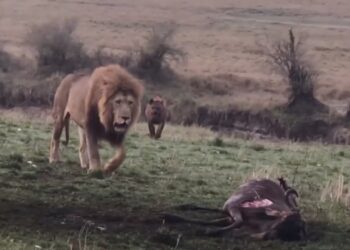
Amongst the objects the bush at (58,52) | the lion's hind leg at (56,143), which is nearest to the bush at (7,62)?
the bush at (58,52)

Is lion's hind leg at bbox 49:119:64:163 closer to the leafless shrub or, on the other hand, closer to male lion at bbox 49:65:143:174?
male lion at bbox 49:65:143:174

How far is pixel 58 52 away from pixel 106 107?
36.3 metres

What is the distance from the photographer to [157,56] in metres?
48.2

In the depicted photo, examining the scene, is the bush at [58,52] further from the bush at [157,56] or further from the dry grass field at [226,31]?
the bush at [157,56]

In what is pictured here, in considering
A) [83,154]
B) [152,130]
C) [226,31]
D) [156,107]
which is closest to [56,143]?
[83,154]

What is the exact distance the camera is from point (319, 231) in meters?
10.4

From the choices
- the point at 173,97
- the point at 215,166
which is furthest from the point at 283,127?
the point at 215,166

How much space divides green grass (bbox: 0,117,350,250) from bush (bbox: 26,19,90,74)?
2783 centimetres

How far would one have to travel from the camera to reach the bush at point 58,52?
157 feet

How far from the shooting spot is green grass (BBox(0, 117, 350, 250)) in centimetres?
947

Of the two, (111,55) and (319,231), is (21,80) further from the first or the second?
(319,231)

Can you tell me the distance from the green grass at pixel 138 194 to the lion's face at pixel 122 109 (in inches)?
30.5

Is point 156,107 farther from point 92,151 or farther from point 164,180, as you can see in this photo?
point 92,151

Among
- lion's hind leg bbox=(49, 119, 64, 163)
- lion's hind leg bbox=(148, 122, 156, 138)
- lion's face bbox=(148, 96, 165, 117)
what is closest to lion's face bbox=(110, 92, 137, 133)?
lion's hind leg bbox=(49, 119, 64, 163)
